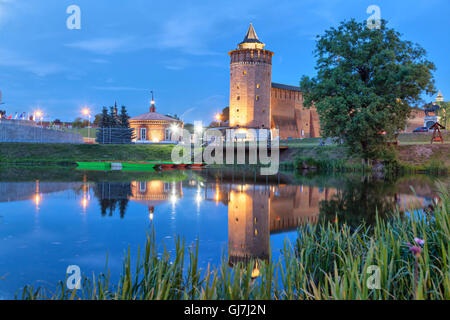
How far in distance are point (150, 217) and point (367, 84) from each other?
17.8 metres

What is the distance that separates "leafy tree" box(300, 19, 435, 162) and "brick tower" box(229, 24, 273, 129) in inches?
918

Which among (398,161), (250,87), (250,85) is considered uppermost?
(250,85)

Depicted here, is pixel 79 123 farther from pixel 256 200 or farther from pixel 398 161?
pixel 256 200

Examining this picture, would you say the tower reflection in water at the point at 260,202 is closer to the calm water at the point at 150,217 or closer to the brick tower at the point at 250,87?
the calm water at the point at 150,217

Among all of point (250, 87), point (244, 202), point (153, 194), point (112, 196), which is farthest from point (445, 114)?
point (112, 196)

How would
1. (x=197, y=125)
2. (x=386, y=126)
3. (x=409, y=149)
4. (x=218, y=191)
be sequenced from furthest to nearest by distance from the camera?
1. (x=197, y=125)
2. (x=409, y=149)
3. (x=386, y=126)
4. (x=218, y=191)

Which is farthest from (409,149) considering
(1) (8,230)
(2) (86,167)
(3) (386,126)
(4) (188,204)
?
(1) (8,230)

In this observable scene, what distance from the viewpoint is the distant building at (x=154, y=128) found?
44344 millimetres

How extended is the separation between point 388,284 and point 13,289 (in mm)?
4049

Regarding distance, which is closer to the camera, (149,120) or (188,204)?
(188,204)

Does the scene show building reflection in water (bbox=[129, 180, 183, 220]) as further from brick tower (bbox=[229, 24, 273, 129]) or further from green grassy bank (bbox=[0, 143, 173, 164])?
brick tower (bbox=[229, 24, 273, 129])

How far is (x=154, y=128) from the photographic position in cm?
4453

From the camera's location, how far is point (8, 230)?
7.69 m

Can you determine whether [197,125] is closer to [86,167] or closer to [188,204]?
[86,167]
